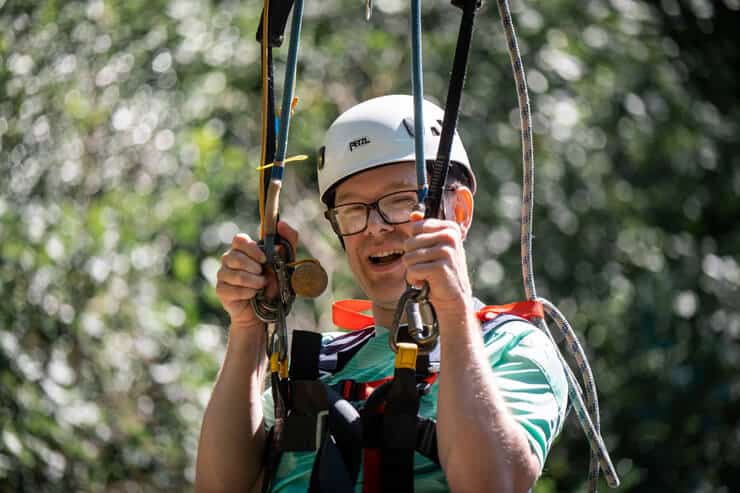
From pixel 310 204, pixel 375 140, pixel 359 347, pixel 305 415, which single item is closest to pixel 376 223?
pixel 375 140

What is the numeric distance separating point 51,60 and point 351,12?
167 cm

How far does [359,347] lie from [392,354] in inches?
5.4

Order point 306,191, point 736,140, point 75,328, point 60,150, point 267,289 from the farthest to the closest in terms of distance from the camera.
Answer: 1. point 736,140
2. point 306,191
3. point 60,150
4. point 75,328
5. point 267,289

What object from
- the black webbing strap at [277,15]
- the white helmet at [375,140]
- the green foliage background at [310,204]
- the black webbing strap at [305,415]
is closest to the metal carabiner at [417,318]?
the black webbing strap at [305,415]

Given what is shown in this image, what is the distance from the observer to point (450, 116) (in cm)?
194

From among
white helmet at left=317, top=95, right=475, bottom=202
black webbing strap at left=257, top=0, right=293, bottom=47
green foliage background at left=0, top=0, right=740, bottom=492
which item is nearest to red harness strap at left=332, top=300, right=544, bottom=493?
white helmet at left=317, top=95, right=475, bottom=202

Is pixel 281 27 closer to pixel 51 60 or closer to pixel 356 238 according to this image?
pixel 356 238

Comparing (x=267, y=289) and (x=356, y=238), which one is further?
(x=356, y=238)

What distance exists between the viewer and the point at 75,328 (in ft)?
14.7

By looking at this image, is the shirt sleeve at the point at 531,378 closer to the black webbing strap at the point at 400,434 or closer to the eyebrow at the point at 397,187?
the black webbing strap at the point at 400,434

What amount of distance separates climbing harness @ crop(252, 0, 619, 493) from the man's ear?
0.12 metres

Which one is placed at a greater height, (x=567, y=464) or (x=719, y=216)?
(x=719, y=216)

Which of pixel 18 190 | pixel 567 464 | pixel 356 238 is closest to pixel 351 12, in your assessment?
pixel 18 190

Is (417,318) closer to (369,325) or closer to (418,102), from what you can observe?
(418,102)
